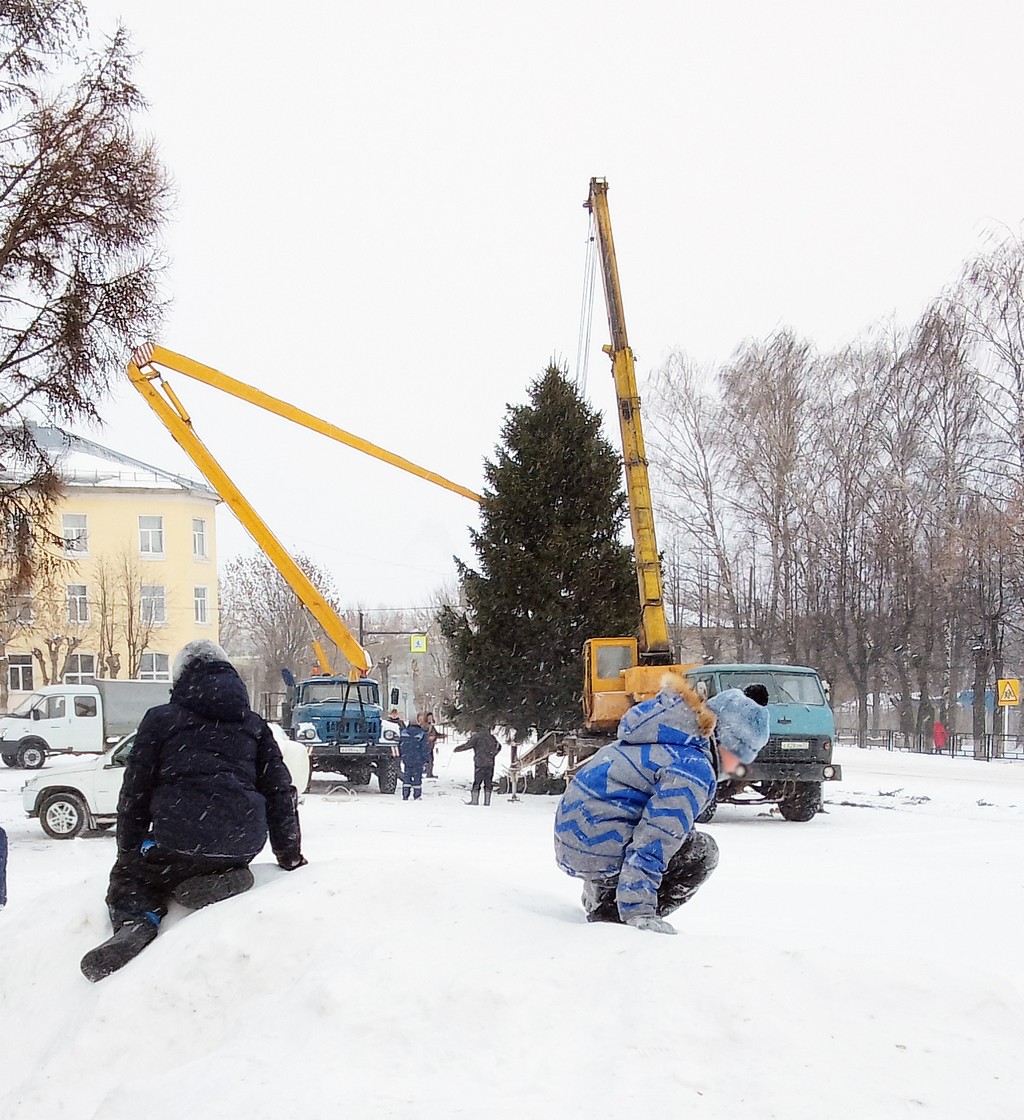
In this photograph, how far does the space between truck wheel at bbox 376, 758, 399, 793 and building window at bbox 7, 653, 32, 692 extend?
33773 mm

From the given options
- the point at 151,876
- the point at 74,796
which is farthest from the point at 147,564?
the point at 151,876

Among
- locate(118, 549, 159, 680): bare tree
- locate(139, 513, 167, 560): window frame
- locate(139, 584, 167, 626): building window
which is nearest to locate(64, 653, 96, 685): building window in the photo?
locate(118, 549, 159, 680): bare tree

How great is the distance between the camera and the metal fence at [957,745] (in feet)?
109

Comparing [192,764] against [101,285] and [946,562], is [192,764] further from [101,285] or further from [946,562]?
[946,562]

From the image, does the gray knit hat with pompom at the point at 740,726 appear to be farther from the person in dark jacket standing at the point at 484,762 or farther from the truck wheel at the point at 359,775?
the truck wheel at the point at 359,775

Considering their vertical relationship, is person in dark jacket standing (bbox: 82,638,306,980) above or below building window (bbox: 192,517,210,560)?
below

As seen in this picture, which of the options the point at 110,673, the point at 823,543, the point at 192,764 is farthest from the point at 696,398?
the point at 192,764

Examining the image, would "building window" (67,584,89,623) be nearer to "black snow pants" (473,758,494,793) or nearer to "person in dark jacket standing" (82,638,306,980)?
"black snow pants" (473,758,494,793)

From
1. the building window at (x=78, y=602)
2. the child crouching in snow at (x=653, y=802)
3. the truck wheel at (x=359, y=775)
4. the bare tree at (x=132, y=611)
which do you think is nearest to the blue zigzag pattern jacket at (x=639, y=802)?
the child crouching in snow at (x=653, y=802)

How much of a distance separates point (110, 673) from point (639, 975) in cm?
4418

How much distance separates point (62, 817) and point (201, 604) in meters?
40.3

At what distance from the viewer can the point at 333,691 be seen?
2133cm

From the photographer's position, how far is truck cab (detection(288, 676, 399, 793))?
20016mm

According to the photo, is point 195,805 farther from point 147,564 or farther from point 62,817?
point 147,564
